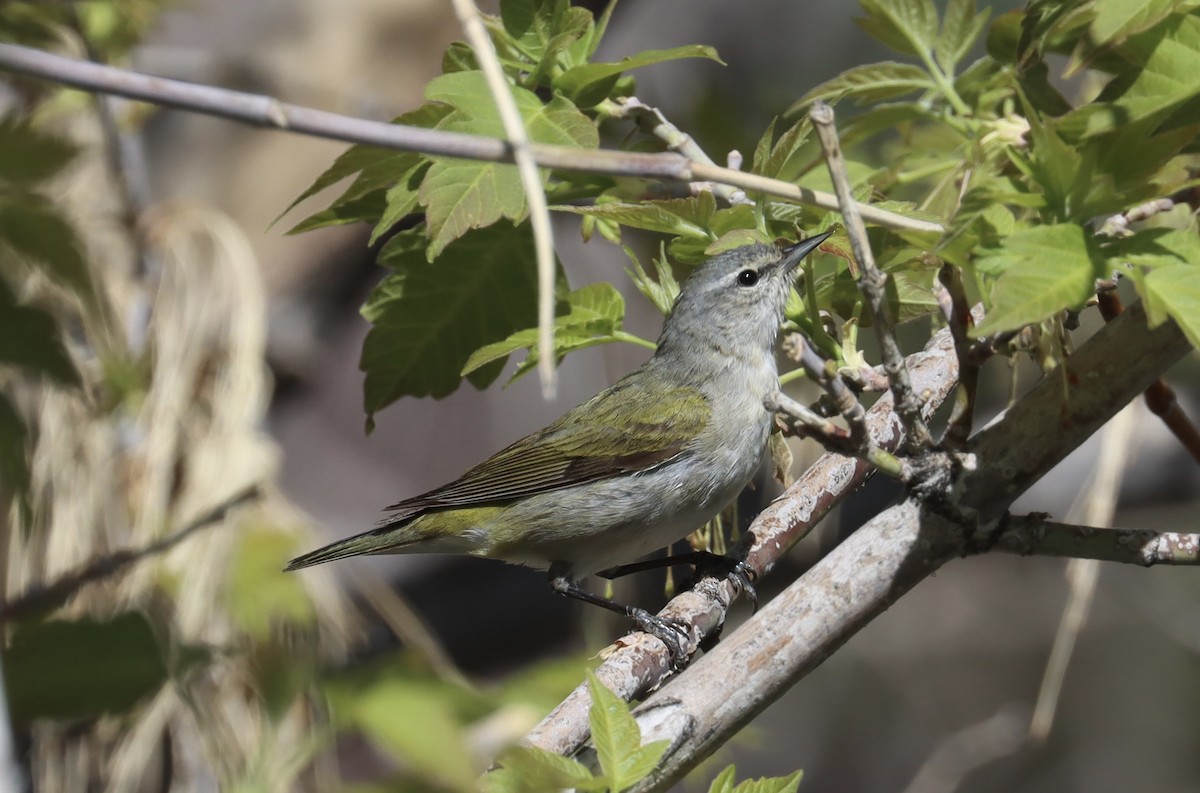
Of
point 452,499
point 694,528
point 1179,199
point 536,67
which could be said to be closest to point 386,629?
point 452,499

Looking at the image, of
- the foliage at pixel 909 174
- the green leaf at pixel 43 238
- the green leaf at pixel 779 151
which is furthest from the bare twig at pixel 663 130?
the green leaf at pixel 43 238

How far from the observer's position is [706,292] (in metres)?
3.44

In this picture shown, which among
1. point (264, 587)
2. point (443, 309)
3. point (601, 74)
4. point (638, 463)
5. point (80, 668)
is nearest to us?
point (80, 668)

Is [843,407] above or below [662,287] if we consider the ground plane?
below

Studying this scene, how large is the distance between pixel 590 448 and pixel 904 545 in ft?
5.39

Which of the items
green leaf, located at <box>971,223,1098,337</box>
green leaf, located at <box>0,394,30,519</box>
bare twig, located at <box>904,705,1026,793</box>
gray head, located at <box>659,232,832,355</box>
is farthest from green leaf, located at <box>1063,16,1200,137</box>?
bare twig, located at <box>904,705,1026,793</box>

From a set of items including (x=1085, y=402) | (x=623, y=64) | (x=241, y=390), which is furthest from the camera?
(x=241, y=390)

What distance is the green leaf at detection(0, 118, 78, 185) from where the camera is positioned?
0.97 metres

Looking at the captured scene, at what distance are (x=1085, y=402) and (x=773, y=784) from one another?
0.76 m

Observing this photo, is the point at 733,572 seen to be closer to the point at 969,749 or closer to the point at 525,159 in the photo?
the point at 525,159

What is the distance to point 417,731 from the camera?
104cm

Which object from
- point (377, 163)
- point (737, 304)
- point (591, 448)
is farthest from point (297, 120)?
point (737, 304)

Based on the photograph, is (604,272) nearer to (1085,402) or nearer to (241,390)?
(241,390)

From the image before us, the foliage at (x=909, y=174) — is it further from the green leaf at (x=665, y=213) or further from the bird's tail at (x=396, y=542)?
the bird's tail at (x=396, y=542)
